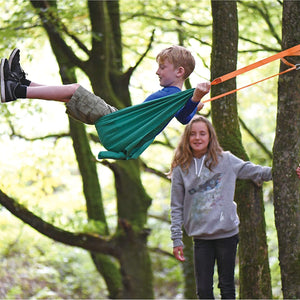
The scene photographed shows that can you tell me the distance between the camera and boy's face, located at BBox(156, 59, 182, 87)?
2707 mm

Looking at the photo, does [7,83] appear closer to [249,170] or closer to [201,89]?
[201,89]

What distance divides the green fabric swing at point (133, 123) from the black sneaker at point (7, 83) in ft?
1.48

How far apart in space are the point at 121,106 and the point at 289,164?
2428mm

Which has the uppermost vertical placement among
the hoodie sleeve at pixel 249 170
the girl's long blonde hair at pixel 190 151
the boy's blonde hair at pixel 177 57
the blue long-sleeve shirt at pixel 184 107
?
the boy's blonde hair at pixel 177 57

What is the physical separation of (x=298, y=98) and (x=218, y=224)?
85cm

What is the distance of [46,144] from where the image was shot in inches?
243

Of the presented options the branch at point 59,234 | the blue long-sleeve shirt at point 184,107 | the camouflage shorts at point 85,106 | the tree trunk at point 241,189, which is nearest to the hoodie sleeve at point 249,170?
the tree trunk at point 241,189

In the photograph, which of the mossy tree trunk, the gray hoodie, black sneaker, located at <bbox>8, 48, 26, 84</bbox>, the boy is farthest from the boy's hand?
the mossy tree trunk

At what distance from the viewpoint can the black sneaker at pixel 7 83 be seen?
7.84 ft

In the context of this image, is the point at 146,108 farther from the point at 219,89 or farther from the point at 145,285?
the point at 145,285

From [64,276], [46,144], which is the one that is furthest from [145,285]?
[64,276]

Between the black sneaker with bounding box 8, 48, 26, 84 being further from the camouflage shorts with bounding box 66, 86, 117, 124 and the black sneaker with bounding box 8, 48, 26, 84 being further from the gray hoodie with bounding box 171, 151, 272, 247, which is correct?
the gray hoodie with bounding box 171, 151, 272, 247

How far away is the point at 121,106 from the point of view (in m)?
4.92

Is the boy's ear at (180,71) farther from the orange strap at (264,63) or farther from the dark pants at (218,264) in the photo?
the dark pants at (218,264)
